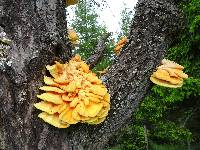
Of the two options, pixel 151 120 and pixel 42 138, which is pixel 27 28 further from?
pixel 151 120

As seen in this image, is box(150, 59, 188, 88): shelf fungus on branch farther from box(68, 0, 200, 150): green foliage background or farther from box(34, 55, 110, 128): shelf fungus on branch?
box(68, 0, 200, 150): green foliage background

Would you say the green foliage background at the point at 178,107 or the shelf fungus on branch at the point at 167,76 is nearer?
the shelf fungus on branch at the point at 167,76

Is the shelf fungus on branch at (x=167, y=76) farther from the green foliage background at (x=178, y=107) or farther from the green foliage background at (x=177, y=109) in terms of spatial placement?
the green foliage background at (x=178, y=107)

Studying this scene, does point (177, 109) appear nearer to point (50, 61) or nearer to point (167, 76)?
point (167, 76)

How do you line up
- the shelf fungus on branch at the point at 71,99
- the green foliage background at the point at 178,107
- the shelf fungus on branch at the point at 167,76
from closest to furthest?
the shelf fungus on branch at the point at 71,99 → the shelf fungus on branch at the point at 167,76 → the green foliage background at the point at 178,107

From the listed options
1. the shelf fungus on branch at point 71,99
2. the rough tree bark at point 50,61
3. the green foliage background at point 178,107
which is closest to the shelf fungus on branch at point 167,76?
the rough tree bark at point 50,61

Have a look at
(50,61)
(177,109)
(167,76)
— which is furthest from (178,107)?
(50,61)
